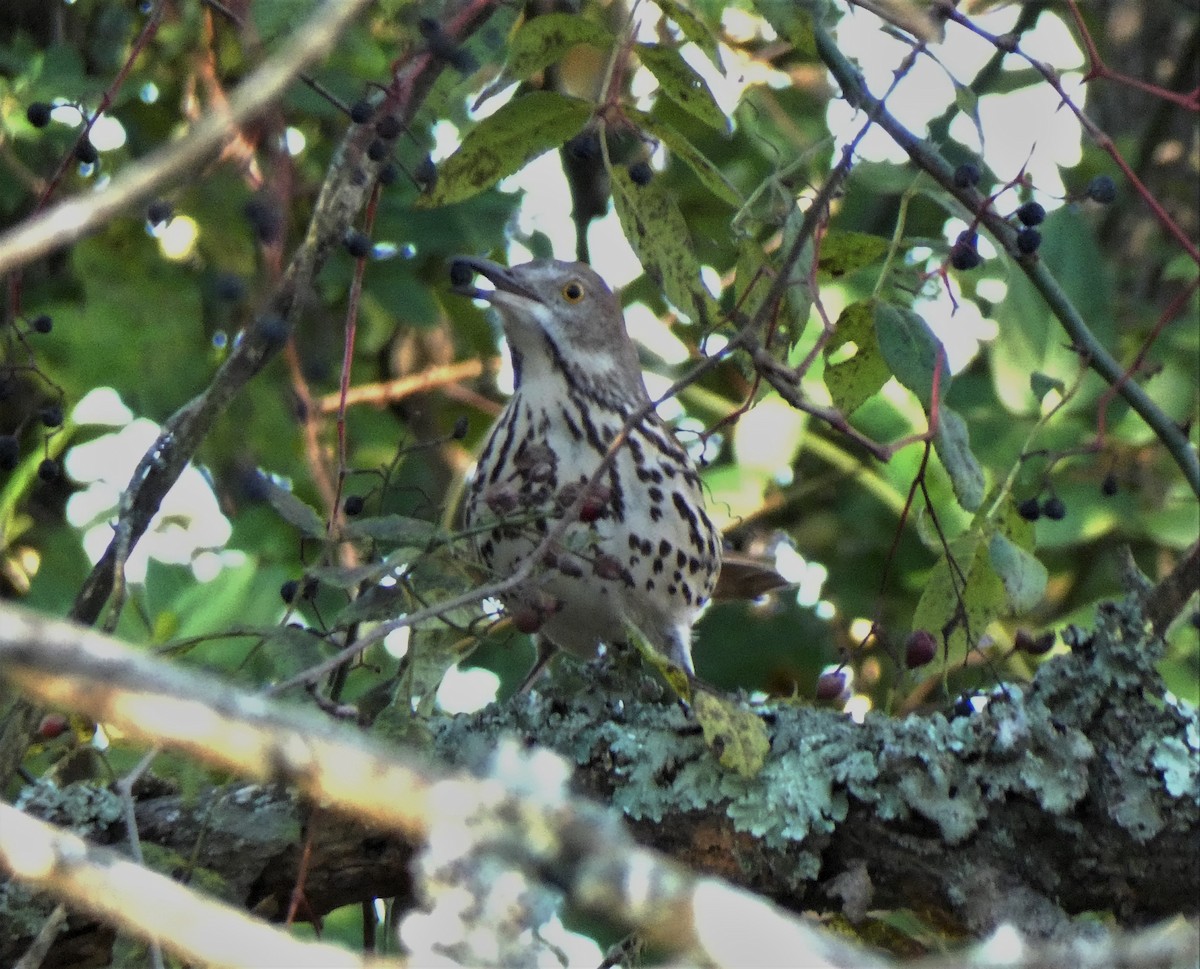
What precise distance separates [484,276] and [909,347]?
1.43m

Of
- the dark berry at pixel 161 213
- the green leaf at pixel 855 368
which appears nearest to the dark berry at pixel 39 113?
the dark berry at pixel 161 213

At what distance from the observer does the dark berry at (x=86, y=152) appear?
2334mm

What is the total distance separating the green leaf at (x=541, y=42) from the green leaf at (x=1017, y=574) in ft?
2.80

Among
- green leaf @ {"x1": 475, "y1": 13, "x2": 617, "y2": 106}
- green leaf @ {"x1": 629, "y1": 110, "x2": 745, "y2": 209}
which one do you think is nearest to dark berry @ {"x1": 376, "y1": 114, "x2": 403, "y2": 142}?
green leaf @ {"x1": 475, "y1": 13, "x2": 617, "y2": 106}

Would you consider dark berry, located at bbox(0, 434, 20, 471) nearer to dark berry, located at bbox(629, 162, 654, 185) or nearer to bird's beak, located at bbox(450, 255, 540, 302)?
bird's beak, located at bbox(450, 255, 540, 302)

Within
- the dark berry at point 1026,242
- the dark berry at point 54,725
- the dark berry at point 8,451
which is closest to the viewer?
the dark berry at point 1026,242

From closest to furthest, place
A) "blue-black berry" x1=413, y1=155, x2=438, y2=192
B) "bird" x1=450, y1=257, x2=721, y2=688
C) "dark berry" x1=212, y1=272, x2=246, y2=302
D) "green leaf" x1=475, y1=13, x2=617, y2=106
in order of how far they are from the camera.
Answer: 1. "dark berry" x1=212, y1=272, x2=246, y2=302
2. "green leaf" x1=475, y1=13, x2=617, y2=106
3. "blue-black berry" x1=413, y1=155, x2=438, y2=192
4. "bird" x1=450, y1=257, x2=721, y2=688

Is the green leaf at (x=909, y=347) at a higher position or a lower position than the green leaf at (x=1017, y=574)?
higher

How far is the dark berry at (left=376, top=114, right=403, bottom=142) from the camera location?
214 centimetres

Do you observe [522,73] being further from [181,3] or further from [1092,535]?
[1092,535]

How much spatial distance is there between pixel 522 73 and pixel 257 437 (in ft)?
4.81

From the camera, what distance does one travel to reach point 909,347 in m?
2.24

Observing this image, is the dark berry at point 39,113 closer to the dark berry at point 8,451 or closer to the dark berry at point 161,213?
the dark berry at point 8,451

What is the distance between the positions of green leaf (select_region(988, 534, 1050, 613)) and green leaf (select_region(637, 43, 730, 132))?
0.66m
